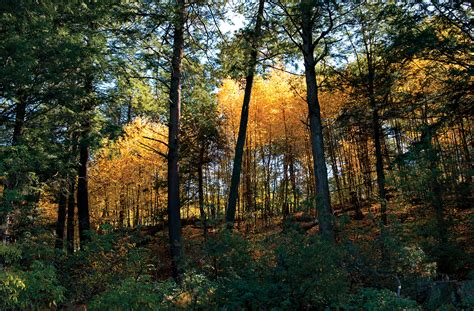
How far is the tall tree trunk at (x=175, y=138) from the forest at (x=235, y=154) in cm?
4

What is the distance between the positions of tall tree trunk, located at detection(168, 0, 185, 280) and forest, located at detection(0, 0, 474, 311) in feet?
0.14

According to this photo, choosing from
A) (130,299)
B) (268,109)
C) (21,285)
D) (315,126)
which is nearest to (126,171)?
(268,109)

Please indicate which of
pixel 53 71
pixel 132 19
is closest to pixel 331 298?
pixel 53 71

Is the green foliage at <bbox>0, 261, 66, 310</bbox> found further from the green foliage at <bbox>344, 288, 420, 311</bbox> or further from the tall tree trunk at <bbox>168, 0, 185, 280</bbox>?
the tall tree trunk at <bbox>168, 0, 185, 280</bbox>

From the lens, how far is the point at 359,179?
18.4 meters

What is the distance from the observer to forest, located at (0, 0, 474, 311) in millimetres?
4742

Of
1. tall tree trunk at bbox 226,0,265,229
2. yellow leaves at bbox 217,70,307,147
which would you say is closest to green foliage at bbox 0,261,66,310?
tall tree trunk at bbox 226,0,265,229

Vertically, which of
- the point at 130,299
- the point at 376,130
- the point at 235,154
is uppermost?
the point at 376,130

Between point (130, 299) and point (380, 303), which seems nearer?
point (130, 299)

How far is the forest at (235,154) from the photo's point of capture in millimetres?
4742

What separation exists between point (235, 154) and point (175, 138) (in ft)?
6.68

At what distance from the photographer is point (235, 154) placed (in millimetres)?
10664

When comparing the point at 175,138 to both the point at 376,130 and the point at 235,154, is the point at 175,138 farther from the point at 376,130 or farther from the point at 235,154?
the point at 376,130

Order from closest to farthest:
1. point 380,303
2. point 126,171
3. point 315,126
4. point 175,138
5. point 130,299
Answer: point 130,299, point 380,303, point 315,126, point 175,138, point 126,171
